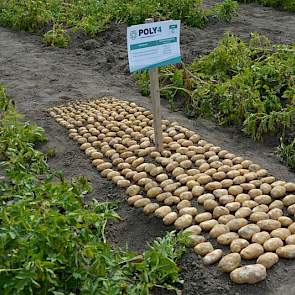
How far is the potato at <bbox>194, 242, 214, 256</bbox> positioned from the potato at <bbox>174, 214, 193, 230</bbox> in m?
0.22

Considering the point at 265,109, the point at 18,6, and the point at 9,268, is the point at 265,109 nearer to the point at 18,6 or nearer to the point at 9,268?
the point at 9,268

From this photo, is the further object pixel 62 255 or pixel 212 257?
pixel 212 257

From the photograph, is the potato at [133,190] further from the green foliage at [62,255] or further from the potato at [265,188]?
the potato at [265,188]

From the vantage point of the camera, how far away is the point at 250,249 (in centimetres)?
286

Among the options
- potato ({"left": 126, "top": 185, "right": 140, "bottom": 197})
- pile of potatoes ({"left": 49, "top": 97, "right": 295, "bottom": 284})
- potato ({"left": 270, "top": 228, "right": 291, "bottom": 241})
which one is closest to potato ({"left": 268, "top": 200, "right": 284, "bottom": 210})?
pile of potatoes ({"left": 49, "top": 97, "right": 295, "bottom": 284})

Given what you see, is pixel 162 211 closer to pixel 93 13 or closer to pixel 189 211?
pixel 189 211

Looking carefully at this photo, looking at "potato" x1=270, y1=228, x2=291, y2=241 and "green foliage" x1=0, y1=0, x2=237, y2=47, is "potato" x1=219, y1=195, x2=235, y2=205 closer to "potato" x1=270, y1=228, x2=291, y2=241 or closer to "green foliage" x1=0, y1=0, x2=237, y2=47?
"potato" x1=270, y1=228, x2=291, y2=241

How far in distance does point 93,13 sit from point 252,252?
593 cm

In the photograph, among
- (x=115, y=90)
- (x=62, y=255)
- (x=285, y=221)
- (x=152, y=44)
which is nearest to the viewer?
(x=62, y=255)

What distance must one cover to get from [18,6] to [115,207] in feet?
20.1

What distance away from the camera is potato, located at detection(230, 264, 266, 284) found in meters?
2.71

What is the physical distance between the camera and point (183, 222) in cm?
317

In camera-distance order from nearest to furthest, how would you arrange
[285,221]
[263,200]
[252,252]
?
[252,252], [285,221], [263,200]

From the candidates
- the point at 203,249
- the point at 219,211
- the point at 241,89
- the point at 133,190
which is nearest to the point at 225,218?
the point at 219,211
